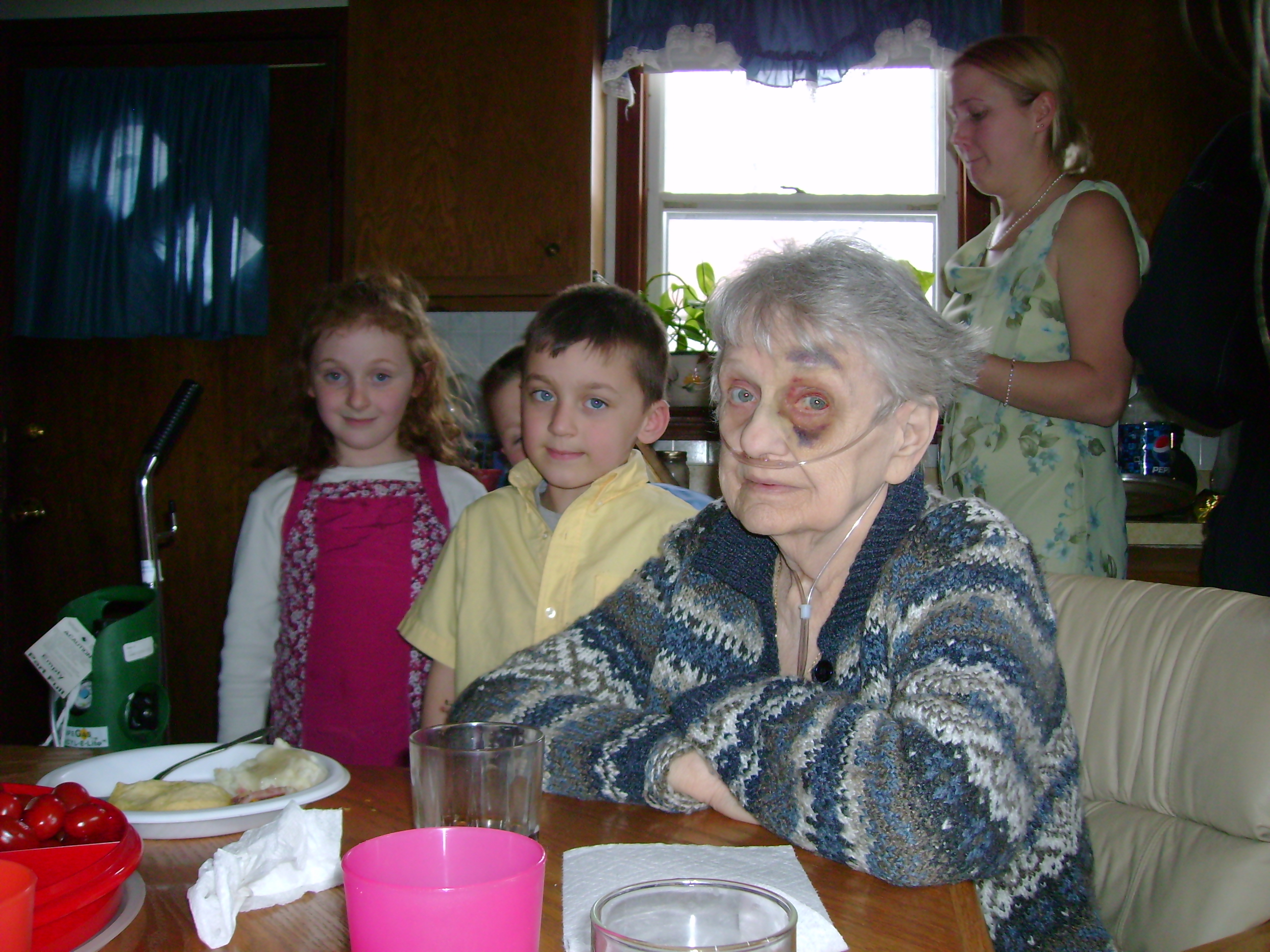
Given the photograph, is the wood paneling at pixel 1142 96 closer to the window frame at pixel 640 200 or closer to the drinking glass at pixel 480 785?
the window frame at pixel 640 200

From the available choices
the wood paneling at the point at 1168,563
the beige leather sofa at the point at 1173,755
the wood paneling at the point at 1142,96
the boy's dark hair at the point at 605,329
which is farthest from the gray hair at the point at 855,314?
the wood paneling at the point at 1142,96

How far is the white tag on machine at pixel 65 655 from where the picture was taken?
1750mm

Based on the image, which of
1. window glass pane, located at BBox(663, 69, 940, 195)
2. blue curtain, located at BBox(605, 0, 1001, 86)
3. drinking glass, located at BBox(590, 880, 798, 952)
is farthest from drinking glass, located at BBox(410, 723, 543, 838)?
window glass pane, located at BBox(663, 69, 940, 195)

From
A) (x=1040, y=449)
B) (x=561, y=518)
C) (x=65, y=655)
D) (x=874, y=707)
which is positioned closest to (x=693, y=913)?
(x=874, y=707)

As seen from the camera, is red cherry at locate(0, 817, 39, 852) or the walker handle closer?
A: red cherry at locate(0, 817, 39, 852)

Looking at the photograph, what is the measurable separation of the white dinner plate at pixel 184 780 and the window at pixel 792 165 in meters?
2.78

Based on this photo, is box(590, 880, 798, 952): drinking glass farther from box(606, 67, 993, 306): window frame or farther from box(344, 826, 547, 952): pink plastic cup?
box(606, 67, 993, 306): window frame

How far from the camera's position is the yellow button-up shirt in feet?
5.11

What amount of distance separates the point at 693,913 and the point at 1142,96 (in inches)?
121

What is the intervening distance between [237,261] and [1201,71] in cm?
295

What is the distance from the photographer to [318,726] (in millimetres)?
1896

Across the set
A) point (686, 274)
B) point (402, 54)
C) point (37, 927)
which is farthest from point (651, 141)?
point (37, 927)

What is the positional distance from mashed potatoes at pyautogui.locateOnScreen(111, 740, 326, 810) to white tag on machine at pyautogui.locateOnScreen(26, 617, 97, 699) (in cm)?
100

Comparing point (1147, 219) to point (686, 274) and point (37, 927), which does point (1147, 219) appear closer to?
point (686, 274)
